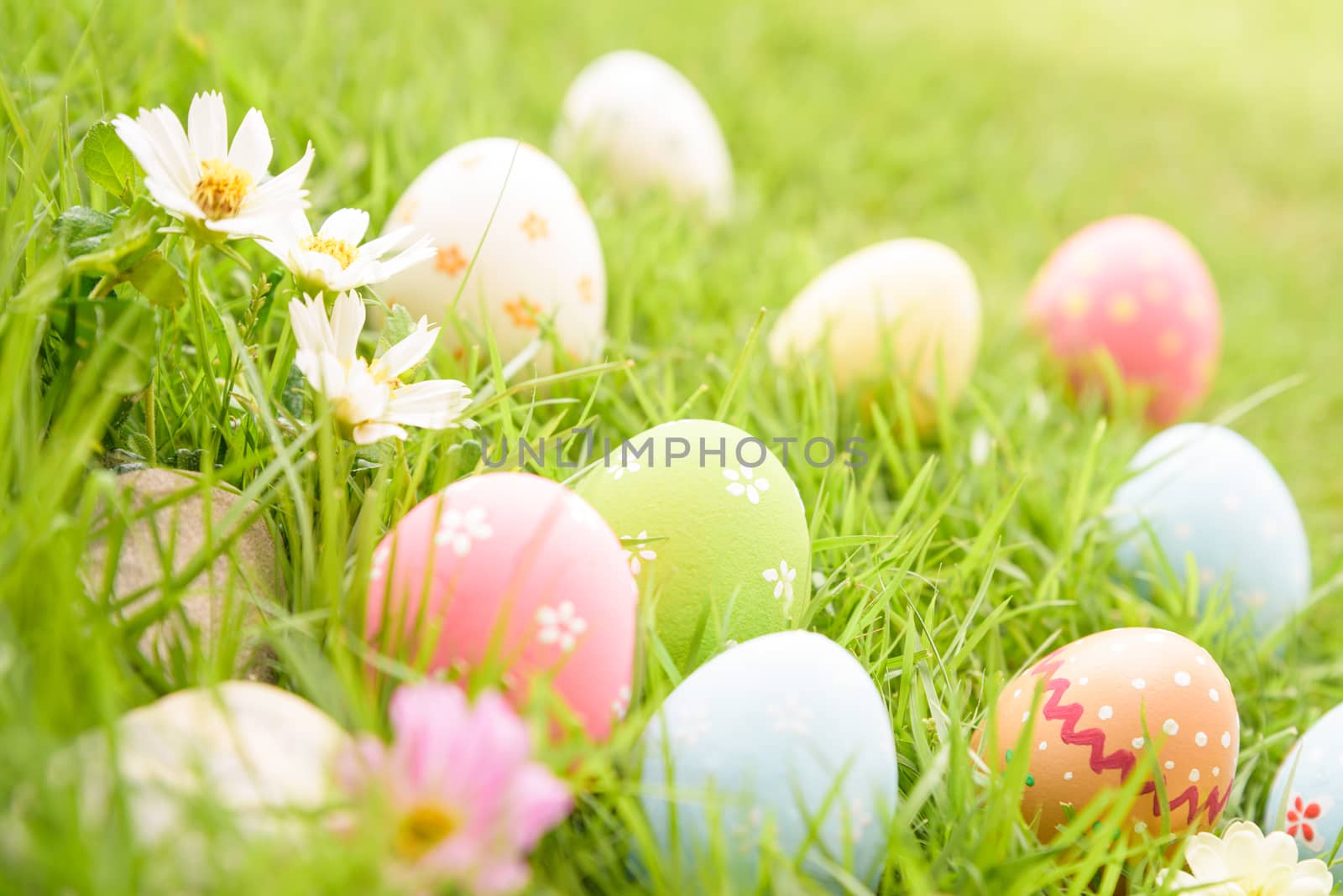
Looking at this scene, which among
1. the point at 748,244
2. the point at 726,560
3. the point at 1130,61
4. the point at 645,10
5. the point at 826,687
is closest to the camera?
the point at 826,687

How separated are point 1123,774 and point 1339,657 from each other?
52cm

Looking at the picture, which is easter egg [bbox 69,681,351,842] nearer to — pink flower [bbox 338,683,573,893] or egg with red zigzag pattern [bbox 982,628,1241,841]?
pink flower [bbox 338,683,573,893]

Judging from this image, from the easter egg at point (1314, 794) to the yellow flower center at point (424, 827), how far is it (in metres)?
0.61

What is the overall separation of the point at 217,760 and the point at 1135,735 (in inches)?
21.7

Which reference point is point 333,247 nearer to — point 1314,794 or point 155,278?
point 155,278

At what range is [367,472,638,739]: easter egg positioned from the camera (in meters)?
0.58

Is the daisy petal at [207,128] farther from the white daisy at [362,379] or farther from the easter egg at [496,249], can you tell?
the easter egg at [496,249]

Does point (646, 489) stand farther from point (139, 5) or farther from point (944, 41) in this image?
point (944, 41)

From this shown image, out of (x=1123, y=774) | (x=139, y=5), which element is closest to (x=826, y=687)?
(x=1123, y=774)

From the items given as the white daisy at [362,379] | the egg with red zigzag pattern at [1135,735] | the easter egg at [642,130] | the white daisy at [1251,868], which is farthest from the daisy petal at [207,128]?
the easter egg at [642,130]

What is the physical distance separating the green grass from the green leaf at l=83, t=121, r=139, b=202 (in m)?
0.03

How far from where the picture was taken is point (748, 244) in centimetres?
156

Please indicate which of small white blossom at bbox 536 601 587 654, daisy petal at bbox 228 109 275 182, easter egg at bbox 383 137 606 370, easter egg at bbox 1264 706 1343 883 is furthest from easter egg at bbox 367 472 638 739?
easter egg at bbox 1264 706 1343 883

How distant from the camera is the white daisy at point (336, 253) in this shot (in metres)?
0.64
